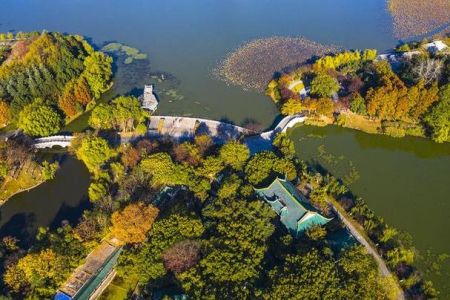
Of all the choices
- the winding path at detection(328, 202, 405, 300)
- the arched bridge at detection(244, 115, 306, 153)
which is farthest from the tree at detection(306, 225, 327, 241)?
the arched bridge at detection(244, 115, 306, 153)

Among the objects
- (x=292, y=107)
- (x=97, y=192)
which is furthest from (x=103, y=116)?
(x=292, y=107)

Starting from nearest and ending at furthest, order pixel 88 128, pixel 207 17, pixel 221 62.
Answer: pixel 88 128, pixel 221 62, pixel 207 17

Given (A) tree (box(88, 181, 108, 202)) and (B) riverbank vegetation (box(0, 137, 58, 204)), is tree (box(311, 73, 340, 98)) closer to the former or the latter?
(A) tree (box(88, 181, 108, 202))

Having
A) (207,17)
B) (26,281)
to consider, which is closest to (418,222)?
(26,281)

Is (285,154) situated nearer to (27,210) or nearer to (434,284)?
(434,284)

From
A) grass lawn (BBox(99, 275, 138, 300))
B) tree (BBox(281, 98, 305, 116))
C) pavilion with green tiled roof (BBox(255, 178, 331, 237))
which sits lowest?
grass lawn (BBox(99, 275, 138, 300))

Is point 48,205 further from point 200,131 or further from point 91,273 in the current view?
point 200,131

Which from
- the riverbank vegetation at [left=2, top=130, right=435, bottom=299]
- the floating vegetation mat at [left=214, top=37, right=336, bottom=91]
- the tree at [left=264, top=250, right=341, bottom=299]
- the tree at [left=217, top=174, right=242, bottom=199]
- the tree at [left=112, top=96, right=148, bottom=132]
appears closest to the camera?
the tree at [left=264, top=250, right=341, bottom=299]
